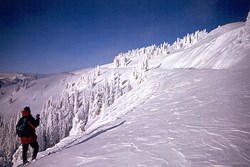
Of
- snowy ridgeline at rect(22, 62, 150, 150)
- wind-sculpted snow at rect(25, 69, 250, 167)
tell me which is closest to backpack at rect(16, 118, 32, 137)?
wind-sculpted snow at rect(25, 69, 250, 167)

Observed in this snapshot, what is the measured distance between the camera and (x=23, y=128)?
26.2 feet

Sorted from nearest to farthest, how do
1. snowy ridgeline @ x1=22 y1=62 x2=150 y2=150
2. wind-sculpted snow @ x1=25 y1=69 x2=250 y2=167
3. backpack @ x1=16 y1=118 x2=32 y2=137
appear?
wind-sculpted snow @ x1=25 y1=69 x2=250 y2=167, backpack @ x1=16 y1=118 x2=32 y2=137, snowy ridgeline @ x1=22 y1=62 x2=150 y2=150

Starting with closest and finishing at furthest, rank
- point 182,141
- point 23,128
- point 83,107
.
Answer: point 182,141 → point 23,128 → point 83,107

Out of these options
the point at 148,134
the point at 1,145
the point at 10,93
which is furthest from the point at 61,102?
the point at 148,134

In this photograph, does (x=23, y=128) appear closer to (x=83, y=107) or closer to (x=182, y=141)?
(x=182, y=141)

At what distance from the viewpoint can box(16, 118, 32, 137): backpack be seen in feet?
26.2

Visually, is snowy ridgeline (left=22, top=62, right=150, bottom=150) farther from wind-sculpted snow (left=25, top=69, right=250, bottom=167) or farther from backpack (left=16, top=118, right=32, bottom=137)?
backpack (left=16, top=118, right=32, bottom=137)

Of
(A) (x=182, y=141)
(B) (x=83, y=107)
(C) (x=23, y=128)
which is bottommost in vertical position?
(A) (x=182, y=141)

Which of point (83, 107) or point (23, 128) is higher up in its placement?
point (23, 128)

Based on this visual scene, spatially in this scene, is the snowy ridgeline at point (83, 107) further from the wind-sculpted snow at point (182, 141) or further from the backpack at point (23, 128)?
the backpack at point (23, 128)

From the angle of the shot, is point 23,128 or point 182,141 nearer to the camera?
point 182,141

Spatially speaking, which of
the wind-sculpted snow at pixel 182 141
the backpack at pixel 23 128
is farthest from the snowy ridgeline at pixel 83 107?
the backpack at pixel 23 128

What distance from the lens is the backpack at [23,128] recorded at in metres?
7.97

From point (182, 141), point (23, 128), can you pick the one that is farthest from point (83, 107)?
point (182, 141)
